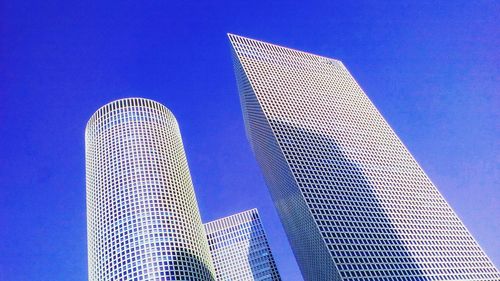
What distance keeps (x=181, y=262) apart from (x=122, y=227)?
2210 cm

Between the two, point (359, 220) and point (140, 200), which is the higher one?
point (140, 200)

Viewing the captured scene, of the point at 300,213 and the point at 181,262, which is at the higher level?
the point at 300,213

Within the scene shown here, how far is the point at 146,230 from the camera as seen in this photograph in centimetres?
14875

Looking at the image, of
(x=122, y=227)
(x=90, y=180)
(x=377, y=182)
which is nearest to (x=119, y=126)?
(x=90, y=180)

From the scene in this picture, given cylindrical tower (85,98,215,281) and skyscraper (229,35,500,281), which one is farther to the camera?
skyscraper (229,35,500,281)

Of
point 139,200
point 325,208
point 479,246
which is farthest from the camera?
point 479,246

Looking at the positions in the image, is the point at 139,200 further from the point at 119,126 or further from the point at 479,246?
the point at 479,246

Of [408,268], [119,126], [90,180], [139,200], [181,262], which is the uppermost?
[119,126]

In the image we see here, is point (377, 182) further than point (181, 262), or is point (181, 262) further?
point (377, 182)

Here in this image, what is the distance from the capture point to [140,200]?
155750 mm

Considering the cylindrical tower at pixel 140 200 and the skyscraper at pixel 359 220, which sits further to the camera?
the skyscraper at pixel 359 220

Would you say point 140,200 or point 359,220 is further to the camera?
point 359,220

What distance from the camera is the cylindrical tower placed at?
470ft

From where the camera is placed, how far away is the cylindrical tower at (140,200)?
143m
